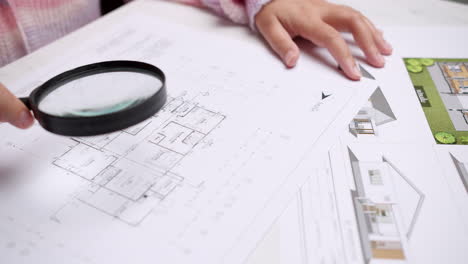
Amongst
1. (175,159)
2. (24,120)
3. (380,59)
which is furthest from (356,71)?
(24,120)

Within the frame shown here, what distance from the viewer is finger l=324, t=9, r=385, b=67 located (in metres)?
0.77

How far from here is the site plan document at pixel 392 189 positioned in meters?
0.45

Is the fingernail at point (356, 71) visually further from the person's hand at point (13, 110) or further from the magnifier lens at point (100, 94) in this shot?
the person's hand at point (13, 110)

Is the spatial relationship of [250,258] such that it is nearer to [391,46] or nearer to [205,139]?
[205,139]

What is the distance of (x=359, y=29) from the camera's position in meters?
0.80

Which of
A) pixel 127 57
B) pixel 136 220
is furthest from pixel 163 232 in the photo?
pixel 127 57

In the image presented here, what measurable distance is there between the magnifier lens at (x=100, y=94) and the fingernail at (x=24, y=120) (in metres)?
0.02

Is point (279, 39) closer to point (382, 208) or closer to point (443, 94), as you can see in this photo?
point (443, 94)

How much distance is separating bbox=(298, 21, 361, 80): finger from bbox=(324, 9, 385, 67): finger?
4 cm

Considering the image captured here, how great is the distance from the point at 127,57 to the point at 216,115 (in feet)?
0.80

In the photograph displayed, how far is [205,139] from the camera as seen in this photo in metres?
0.59

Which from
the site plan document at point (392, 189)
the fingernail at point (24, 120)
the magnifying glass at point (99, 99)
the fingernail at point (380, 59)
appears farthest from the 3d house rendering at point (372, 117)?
the fingernail at point (24, 120)

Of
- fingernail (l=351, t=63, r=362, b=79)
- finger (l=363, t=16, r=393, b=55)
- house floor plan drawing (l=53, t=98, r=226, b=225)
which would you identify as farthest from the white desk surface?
house floor plan drawing (l=53, t=98, r=226, b=225)

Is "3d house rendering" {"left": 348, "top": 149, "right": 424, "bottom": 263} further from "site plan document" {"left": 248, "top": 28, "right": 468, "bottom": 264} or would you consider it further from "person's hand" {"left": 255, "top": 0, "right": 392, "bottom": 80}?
"person's hand" {"left": 255, "top": 0, "right": 392, "bottom": 80}
